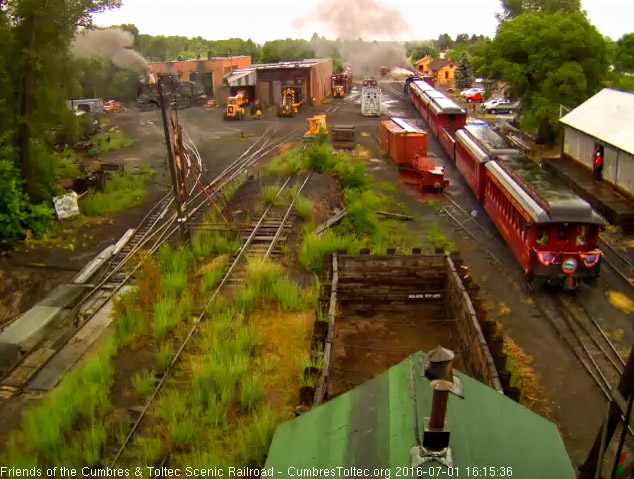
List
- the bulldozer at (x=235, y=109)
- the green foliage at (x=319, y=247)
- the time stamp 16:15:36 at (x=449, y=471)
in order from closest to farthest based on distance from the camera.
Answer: the time stamp 16:15:36 at (x=449, y=471), the green foliage at (x=319, y=247), the bulldozer at (x=235, y=109)

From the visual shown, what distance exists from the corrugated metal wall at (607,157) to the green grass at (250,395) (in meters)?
16.3

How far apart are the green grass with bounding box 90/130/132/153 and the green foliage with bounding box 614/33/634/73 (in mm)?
49333

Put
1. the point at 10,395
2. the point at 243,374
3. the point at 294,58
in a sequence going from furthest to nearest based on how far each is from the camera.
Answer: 1. the point at 294,58
2. the point at 10,395
3. the point at 243,374

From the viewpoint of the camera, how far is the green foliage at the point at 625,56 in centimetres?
5978

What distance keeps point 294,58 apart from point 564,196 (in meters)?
69.4

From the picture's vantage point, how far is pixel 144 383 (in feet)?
32.5

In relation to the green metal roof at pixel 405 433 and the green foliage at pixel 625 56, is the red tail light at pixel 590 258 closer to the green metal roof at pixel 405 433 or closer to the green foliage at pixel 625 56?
the green metal roof at pixel 405 433

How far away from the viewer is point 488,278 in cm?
1577

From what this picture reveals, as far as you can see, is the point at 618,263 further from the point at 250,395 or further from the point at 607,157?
the point at 250,395

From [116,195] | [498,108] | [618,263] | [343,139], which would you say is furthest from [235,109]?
[618,263]

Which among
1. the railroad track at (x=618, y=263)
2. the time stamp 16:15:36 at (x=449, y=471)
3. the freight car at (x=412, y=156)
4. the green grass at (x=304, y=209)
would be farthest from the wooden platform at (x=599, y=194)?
the time stamp 16:15:36 at (x=449, y=471)

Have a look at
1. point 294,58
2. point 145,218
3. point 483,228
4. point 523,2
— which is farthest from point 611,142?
point 294,58

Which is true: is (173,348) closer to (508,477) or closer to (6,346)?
(6,346)

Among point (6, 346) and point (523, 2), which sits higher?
point (523, 2)
